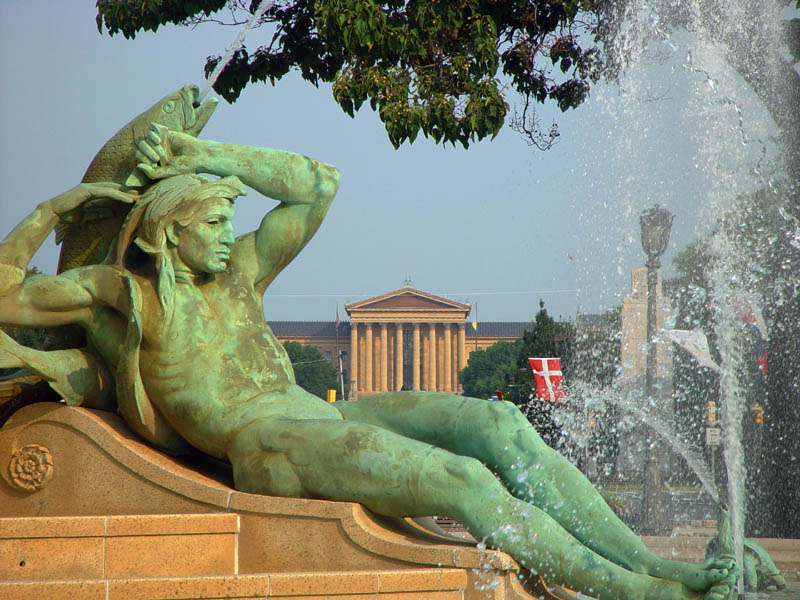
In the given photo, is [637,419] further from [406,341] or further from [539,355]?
[406,341]

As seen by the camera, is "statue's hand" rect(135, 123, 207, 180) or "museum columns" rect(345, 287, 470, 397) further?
"museum columns" rect(345, 287, 470, 397)

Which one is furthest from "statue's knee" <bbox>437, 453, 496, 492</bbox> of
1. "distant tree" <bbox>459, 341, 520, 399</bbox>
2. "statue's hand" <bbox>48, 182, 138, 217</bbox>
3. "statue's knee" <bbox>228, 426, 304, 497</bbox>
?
"distant tree" <bbox>459, 341, 520, 399</bbox>

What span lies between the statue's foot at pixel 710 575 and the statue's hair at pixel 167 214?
221 cm

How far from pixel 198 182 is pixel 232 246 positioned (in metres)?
0.37

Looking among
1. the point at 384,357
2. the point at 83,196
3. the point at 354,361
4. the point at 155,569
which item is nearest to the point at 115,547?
the point at 155,569

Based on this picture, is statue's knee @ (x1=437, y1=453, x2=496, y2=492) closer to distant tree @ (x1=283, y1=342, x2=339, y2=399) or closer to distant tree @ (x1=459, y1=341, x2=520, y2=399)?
distant tree @ (x1=459, y1=341, x2=520, y2=399)

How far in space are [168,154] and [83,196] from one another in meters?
0.39

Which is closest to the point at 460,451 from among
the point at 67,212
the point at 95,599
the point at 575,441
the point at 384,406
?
the point at 384,406

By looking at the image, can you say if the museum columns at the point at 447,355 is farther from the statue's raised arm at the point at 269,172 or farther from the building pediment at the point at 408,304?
the statue's raised arm at the point at 269,172

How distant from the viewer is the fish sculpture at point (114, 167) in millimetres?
4820

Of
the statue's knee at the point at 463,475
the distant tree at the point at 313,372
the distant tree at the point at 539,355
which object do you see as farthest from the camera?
the distant tree at the point at 313,372

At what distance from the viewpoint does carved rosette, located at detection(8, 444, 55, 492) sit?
→ 176 inches

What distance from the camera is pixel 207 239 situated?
14.7 feet

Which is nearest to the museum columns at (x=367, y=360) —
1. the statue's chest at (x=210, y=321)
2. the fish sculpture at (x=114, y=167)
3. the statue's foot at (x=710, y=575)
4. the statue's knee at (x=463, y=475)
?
the fish sculpture at (x=114, y=167)
